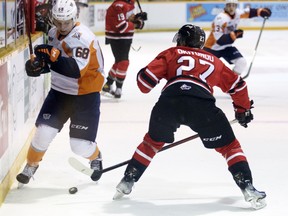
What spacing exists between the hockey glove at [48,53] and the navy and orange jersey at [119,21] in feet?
11.8

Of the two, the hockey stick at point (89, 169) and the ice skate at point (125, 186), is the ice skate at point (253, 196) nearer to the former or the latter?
the hockey stick at point (89, 169)

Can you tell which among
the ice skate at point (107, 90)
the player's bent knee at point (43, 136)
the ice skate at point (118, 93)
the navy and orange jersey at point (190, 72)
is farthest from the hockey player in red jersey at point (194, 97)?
the ice skate at point (107, 90)

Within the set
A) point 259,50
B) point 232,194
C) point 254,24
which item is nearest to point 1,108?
point 232,194

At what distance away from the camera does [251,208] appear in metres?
3.76

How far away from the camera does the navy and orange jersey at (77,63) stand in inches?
150

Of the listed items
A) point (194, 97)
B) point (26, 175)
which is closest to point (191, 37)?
point (194, 97)

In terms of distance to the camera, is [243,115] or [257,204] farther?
[243,115]

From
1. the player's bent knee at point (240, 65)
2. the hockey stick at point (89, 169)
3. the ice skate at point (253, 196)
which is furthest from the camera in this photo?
the player's bent knee at point (240, 65)

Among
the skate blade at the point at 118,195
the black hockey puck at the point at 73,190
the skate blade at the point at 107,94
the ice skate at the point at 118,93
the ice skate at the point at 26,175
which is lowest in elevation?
the skate blade at the point at 107,94

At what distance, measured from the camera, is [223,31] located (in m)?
7.61

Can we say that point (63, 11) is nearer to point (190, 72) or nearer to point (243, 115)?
point (190, 72)

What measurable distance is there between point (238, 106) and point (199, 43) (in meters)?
0.37

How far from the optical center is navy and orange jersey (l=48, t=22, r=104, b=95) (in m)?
3.81

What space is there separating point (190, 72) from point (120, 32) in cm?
373
